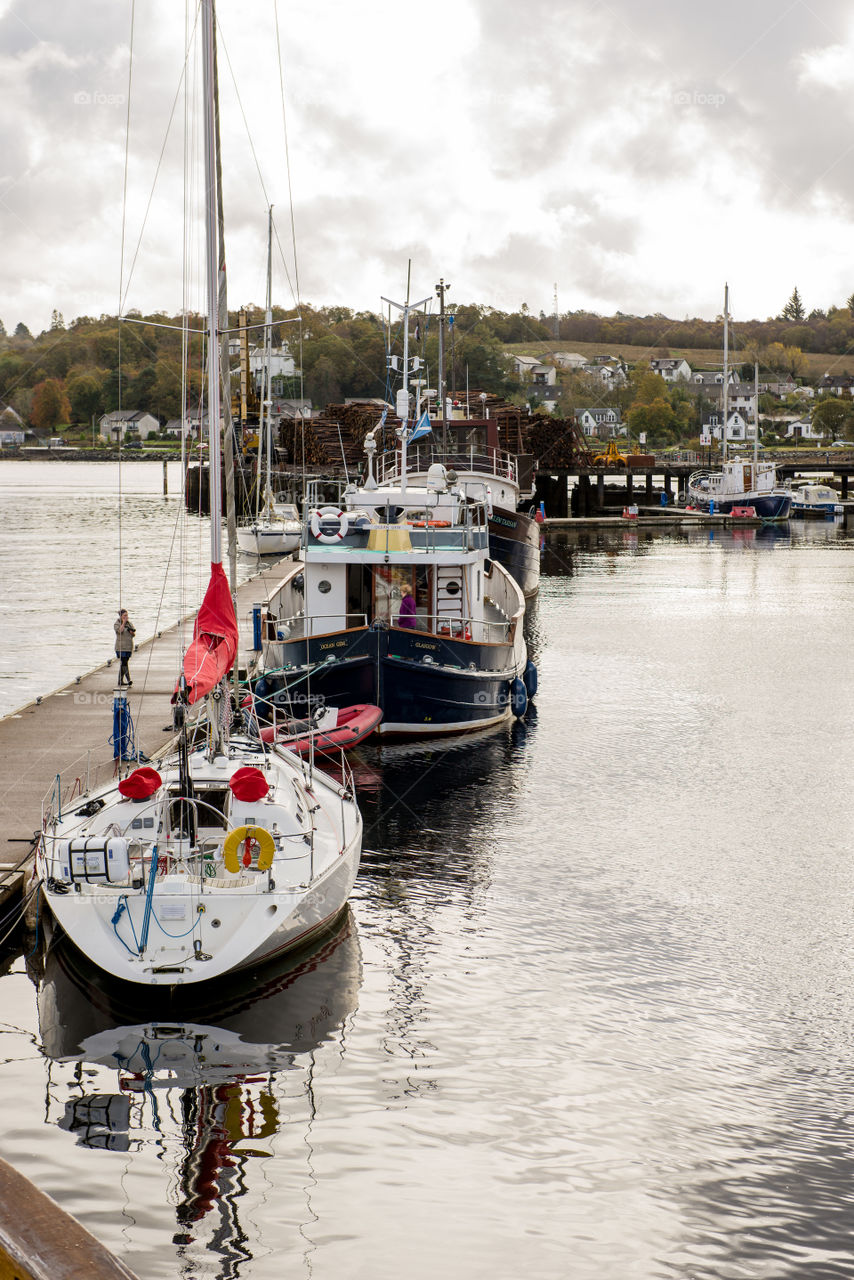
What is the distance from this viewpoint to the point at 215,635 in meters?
16.4

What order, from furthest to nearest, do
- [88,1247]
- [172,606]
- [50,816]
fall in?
[172,606]
[50,816]
[88,1247]

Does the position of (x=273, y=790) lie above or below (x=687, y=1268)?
above

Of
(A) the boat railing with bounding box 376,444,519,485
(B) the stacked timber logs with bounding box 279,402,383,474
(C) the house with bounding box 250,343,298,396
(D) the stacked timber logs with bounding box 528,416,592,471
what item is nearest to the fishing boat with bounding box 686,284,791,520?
(D) the stacked timber logs with bounding box 528,416,592,471

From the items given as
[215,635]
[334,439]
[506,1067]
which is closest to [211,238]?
[215,635]

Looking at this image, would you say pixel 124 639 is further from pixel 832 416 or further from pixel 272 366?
pixel 832 416

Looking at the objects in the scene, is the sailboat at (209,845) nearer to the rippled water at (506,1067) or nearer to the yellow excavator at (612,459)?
the rippled water at (506,1067)

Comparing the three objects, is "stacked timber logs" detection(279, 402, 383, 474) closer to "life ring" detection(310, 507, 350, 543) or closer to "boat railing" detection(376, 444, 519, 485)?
"boat railing" detection(376, 444, 519, 485)

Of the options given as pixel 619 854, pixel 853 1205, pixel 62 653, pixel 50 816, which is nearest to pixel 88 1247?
pixel 853 1205

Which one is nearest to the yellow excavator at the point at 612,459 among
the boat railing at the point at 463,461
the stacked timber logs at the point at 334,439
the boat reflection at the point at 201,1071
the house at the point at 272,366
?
the stacked timber logs at the point at 334,439

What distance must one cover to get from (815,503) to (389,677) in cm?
8581

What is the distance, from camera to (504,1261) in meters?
9.98

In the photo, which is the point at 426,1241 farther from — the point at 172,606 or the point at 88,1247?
the point at 172,606

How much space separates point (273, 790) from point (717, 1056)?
20.5ft

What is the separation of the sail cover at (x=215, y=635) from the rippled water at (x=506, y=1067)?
3858 millimetres
